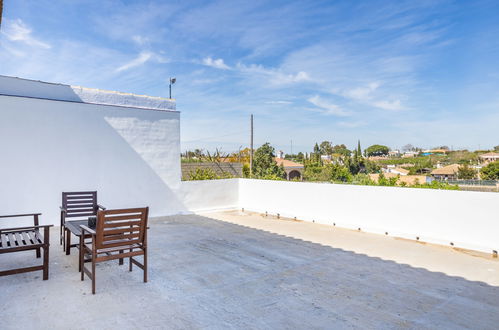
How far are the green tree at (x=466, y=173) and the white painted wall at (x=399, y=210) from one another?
94.7ft

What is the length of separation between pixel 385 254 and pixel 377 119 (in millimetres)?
24582

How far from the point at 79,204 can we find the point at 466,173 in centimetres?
3551

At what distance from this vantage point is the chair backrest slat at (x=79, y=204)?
5.00 m

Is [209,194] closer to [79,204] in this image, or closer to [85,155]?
[85,155]

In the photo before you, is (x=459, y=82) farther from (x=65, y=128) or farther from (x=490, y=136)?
(x=65, y=128)

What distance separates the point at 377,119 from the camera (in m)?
27.2

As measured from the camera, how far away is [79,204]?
5.13 m

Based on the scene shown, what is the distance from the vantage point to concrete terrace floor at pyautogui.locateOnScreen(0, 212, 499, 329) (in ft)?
8.98

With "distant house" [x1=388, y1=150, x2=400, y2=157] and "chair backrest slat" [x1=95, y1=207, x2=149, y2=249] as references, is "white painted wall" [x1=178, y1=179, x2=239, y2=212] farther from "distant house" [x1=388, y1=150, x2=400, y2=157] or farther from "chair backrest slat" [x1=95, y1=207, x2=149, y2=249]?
"distant house" [x1=388, y1=150, x2=400, y2=157]

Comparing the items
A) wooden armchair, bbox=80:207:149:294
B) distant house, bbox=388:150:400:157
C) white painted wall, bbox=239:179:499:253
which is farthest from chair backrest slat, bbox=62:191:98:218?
distant house, bbox=388:150:400:157

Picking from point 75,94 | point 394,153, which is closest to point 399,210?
point 75,94

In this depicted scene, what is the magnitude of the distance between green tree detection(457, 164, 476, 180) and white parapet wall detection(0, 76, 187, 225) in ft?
103

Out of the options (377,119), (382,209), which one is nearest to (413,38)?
(382,209)

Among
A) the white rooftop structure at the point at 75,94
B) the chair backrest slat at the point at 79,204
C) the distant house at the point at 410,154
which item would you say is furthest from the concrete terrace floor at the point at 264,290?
the distant house at the point at 410,154
